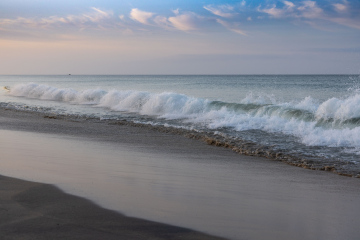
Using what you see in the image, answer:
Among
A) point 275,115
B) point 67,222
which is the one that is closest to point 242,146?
point 275,115

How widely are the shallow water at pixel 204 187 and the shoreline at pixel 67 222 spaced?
0.84ft

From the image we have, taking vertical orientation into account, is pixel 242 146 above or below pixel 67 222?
above

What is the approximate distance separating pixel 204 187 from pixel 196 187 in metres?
0.14

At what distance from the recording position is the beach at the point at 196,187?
4.79 m

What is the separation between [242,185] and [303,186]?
3.66ft

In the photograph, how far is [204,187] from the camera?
256 inches

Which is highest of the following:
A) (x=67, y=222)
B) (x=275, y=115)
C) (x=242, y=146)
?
(x=275, y=115)

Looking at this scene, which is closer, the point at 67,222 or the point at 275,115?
the point at 67,222

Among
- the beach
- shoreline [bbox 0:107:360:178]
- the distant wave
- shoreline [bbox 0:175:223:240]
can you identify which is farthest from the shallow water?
the distant wave

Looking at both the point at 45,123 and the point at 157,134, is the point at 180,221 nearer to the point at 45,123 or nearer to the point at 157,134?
the point at 157,134

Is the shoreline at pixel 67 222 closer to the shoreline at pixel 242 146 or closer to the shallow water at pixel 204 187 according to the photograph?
the shallow water at pixel 204 187

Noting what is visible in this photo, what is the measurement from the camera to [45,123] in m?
15.9

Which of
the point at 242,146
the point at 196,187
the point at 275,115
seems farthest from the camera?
the point at 275,115

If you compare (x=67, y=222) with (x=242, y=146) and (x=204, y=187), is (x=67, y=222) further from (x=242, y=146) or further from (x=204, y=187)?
(x=242, y=146)
